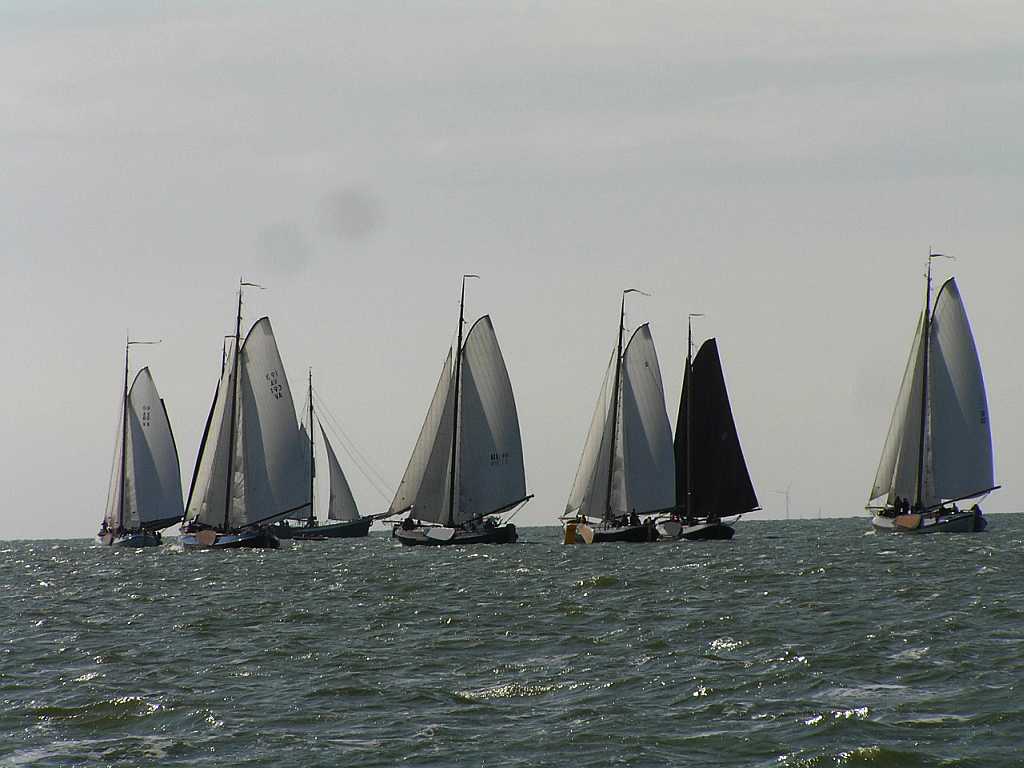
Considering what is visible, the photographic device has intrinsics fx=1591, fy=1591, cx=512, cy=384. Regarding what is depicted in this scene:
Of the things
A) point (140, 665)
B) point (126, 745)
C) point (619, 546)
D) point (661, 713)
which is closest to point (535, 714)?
point (661, 713)

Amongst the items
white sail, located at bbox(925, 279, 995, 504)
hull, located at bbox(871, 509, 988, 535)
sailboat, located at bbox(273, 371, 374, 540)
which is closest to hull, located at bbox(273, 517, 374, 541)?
sailboat, located at bbox(273, 371, 374, 540)

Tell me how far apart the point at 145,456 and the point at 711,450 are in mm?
39583

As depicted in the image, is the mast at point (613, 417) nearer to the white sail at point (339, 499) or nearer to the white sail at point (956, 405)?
the white sail at point (956, 405)

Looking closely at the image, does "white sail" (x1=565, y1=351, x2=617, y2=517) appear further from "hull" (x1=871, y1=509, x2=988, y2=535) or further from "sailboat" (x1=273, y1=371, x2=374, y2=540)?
"sailboat" (x1=273, y1=371, x2=374, y2=540)

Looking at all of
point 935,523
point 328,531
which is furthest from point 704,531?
point 328,531

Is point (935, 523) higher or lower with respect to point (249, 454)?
lower

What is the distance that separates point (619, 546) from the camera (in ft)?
265

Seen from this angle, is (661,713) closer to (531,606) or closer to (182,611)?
(531,606)

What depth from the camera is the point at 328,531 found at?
130625 mm

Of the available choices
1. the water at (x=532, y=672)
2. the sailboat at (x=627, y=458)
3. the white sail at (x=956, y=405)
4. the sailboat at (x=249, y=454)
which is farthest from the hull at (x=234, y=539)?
the white sail at (x=956, y=405)

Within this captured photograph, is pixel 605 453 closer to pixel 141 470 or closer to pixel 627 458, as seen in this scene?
pixel 627 458

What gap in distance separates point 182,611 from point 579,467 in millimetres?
44337

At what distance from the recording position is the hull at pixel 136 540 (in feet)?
342

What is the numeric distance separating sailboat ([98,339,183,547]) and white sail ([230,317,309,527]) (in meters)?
22.0
